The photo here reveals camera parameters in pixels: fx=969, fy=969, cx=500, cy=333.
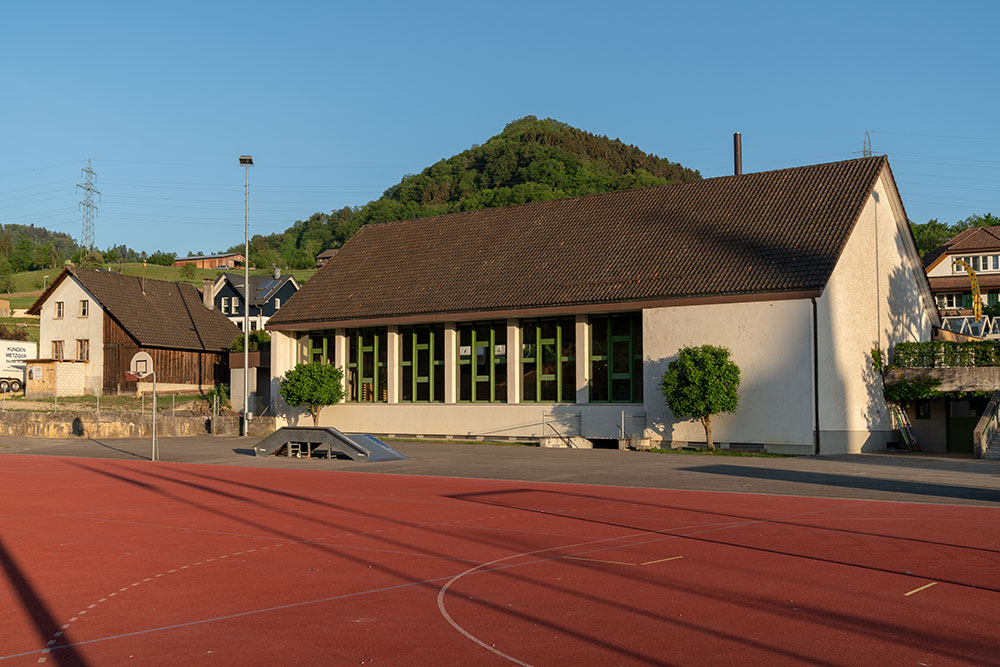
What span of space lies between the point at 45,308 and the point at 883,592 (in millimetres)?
67193

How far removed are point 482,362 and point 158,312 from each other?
119 ft

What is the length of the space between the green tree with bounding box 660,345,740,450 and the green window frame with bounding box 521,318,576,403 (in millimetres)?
5457

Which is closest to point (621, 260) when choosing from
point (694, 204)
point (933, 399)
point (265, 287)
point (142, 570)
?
point (694, 204)

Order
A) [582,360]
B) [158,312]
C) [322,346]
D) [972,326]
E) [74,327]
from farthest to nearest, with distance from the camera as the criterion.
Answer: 1. [158,312]
2. [74,327]
3. [972,326]
4. [322,346]
5. [582,360]

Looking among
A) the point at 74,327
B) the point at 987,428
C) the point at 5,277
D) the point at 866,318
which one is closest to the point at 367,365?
the point at 866,318

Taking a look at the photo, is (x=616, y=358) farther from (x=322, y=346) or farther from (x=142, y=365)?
(x=142, y=365)

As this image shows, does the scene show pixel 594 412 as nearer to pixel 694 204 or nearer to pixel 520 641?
pixel 694 204

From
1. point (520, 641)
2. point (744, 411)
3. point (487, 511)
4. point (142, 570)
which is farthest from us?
point (744, 411)

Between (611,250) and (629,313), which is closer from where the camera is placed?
(629,313)

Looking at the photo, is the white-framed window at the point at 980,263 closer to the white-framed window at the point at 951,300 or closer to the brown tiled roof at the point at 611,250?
the white-framed window at the point at 951,300

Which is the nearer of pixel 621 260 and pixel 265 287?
pixel 621 260

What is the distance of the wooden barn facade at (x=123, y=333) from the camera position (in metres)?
63.5

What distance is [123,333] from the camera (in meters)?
63.6

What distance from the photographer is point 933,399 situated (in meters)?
36.7
